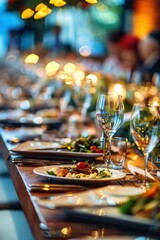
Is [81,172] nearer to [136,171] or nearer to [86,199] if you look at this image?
[136,171]

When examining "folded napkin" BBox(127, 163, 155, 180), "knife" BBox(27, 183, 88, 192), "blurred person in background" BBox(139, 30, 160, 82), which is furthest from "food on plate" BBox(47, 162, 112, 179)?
"blurred person in background" BBox(139, 30, 160, 82)

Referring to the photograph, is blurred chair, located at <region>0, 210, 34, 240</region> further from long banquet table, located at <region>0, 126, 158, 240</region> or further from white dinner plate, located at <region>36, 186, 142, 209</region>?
white dinner plate, located at <region>36, 186, 142, 209</region>

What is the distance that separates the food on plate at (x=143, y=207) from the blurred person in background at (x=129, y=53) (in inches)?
317

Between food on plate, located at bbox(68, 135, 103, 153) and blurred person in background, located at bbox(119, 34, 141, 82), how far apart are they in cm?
682

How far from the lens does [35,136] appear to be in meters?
3.36

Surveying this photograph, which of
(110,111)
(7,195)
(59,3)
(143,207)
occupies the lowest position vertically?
(7,195)

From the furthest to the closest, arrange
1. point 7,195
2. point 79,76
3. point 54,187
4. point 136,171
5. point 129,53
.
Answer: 1. point 129,53
2. point 79,76
3. point 7,195
4. point 136,171
5. point 54,187

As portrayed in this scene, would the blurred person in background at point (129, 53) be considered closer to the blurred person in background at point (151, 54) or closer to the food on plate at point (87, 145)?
the blurred person in background at point (151, 54)

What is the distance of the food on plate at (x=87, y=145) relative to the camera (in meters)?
2.71

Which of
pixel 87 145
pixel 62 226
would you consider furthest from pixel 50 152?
pixel 62 226

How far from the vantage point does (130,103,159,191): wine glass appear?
2.05m

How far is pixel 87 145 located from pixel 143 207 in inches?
47.6

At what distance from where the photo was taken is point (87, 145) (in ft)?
9.08

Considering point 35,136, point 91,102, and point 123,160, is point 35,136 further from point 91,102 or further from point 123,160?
point 91,102
